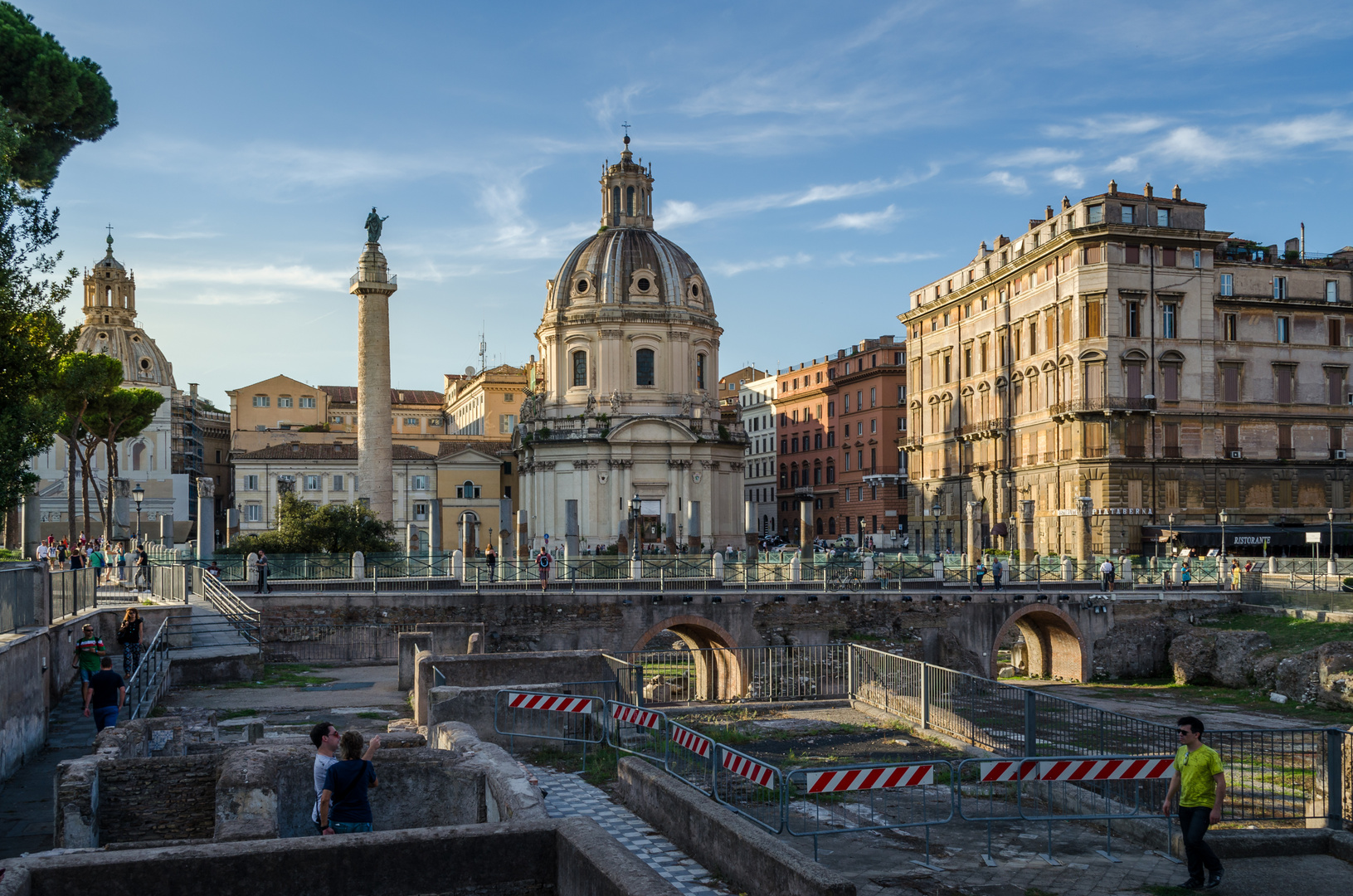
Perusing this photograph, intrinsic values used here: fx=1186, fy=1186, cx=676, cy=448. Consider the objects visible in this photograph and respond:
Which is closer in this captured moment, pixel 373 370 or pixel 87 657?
pixel 87 657

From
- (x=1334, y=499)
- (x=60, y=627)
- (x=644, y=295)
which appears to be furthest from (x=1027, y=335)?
(x=60, y=627)

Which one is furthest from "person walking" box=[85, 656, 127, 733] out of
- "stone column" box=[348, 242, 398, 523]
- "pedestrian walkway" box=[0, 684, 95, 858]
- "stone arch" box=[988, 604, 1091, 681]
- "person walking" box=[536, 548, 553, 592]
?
"stone column" box=[348, 242, 398, 523]

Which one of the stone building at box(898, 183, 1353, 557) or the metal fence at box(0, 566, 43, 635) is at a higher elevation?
the stone building at box(898, 183, 1353, 557)

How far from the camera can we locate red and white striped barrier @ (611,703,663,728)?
47.2 ft

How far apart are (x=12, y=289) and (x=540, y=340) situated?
48430 millimetres

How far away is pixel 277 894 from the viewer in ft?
24.1

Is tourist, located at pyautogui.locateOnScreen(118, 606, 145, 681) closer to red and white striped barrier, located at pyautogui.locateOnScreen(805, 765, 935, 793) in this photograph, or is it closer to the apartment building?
red and white striped barrier, located at pyautogui.locateOnScreen(805, 765, 935, 793)

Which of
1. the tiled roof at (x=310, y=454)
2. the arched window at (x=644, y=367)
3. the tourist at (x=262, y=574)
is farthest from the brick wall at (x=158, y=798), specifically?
the tiled roof at (x=310, y=454)

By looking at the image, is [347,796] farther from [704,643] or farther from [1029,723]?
[704,643]

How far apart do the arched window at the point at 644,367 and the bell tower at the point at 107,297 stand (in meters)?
42.8

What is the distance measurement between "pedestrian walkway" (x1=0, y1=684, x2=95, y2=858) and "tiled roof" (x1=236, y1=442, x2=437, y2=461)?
2464 inches

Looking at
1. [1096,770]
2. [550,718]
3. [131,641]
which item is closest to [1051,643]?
[550,718]

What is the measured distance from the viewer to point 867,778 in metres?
10.8

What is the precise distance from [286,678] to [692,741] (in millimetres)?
13951
